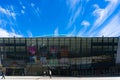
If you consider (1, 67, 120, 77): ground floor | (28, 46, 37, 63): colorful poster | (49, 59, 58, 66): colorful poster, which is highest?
(28, 46, 37, 63): colorful poster

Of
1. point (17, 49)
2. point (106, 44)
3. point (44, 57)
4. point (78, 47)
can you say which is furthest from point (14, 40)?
point (106, 44)

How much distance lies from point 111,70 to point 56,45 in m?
12.2

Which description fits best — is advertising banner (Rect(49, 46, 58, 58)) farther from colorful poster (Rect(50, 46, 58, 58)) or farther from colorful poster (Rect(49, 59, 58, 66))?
colorful poster (Rect(49, 59, 58, 66))

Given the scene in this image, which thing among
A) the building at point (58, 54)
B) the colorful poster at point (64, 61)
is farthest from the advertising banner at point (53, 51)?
the colorful poster at point (64, 61)

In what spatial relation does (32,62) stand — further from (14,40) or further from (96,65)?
(96,65)

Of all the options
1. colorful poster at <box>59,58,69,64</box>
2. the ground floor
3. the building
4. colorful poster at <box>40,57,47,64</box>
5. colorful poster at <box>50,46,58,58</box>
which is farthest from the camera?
colorful poster at <box>50,46,58,58</box>

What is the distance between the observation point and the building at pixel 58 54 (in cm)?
8019

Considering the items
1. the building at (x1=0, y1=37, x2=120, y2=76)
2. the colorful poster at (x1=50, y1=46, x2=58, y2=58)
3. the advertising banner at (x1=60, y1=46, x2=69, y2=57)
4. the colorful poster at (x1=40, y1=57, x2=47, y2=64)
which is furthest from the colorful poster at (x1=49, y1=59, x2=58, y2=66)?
the advertising banner at (x1=60, y1=46, x2=69, y2=57)

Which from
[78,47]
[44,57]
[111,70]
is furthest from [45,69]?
[111,70]

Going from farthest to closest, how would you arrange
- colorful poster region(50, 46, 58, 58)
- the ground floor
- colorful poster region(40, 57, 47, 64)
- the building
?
1. colorful poster region(50, 46, 58, 58)
2. colorful poster region(40, 57, 47, 64)
3. the building
4. the ground floor

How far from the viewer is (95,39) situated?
8106cm

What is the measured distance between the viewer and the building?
80.2 meters

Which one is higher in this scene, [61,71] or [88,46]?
[88,46]

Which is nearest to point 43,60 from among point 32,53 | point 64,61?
point 32,53
